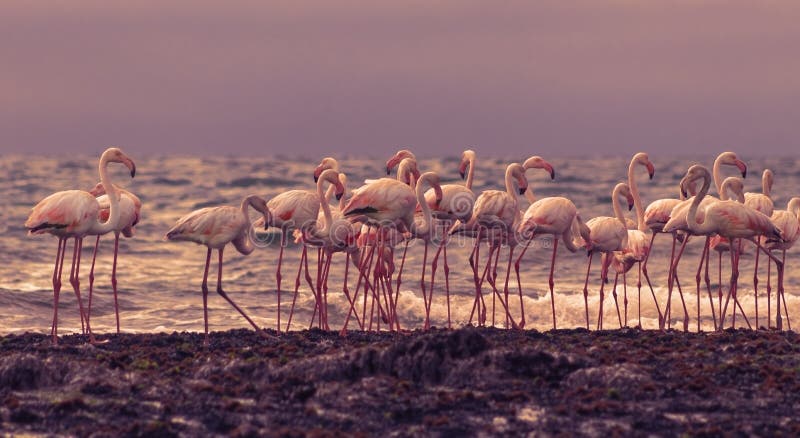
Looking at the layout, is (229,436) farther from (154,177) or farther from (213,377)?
(154,177)

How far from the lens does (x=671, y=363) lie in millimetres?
10609

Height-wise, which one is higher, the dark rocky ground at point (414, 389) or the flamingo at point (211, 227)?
the flamingo at point (211, 227)

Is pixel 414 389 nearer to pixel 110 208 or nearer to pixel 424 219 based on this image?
pixel 424 219

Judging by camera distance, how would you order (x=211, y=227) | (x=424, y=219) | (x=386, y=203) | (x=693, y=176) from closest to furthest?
(x=211, y=227), (x=386, y=203), (x=424, y=219), (x=693, y=176)

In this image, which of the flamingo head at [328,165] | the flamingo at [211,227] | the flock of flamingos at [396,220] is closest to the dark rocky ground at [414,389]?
the flamingo at [211,227]

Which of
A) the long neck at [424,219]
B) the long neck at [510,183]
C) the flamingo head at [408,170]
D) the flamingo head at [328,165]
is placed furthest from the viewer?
the flamingo head at [328,165]

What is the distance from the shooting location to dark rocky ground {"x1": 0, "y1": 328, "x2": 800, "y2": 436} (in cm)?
859

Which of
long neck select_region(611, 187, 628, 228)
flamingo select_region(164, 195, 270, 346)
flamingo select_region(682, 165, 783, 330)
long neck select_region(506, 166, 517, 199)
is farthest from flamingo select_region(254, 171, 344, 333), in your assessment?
flamingo select_region(682, 165, 783, 330)

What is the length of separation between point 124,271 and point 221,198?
53.3 feet

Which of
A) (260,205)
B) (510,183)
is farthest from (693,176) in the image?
(260,205)

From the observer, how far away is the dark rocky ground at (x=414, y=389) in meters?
8.59

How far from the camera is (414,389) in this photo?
962 centimetres

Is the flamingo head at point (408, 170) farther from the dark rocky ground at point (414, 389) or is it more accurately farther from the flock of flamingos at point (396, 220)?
the dark rocky ground at point (414, 389)

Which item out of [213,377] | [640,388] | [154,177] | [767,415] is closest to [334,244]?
[213,377]
